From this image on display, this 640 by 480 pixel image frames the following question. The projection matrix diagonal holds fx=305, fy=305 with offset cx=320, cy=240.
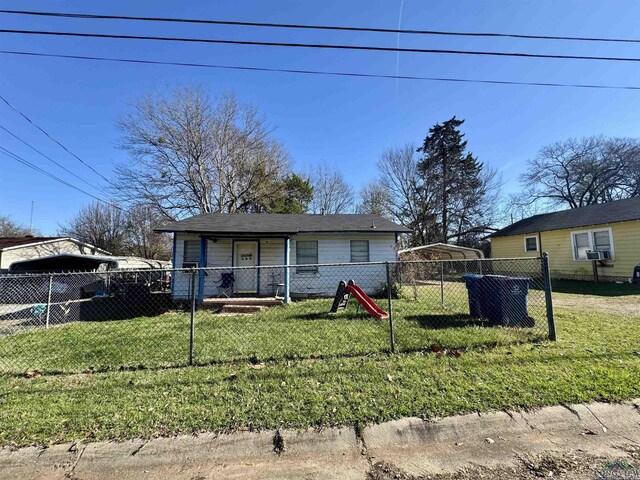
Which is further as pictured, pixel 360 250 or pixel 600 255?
pixel 600 255

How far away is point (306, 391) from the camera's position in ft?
11.3

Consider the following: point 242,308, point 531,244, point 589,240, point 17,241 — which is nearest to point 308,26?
point 242,308

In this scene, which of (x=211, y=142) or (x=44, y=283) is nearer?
(x=44, y=283)

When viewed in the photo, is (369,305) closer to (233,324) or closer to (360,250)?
(233,324)

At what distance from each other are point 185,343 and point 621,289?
15381 millimetres

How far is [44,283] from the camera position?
8539mm

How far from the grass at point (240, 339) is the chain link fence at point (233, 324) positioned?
2 cm

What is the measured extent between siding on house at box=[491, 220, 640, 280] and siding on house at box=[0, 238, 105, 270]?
86.0 ft

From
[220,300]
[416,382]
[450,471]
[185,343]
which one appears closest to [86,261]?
[220,300]

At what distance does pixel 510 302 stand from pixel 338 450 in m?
4.94

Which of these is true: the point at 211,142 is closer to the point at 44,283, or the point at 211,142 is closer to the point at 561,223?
the point at 44,283

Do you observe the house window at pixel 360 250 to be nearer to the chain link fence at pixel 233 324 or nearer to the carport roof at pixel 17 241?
the chain link fence at pixel 233 324

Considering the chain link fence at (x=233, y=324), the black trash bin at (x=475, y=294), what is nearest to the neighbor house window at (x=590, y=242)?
the chain link fence at (x=233, y=324)

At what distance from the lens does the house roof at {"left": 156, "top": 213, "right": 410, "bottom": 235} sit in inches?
432
